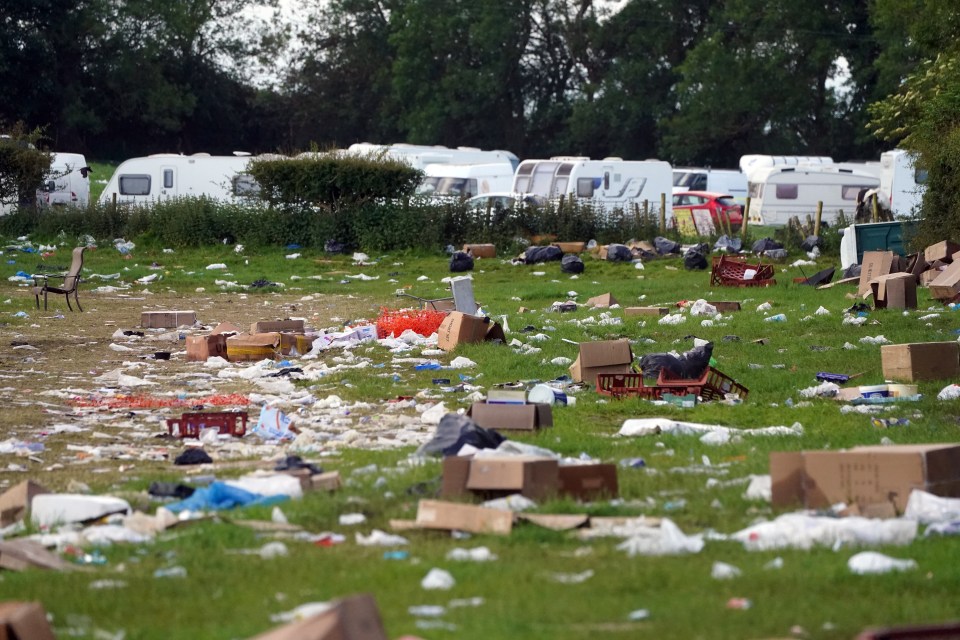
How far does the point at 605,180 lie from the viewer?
34062 millimetres

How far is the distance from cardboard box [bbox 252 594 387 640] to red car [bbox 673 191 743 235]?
26295 millimetres

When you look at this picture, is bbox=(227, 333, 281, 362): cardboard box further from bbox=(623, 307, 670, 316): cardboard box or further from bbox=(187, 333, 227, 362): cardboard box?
bbox=(623, 307, 670, 316): cardboard box

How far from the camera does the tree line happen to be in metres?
51.9

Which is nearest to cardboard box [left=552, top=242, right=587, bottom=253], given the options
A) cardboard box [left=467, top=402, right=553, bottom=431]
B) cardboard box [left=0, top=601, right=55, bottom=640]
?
cardboard box [left=467, top=402, right=553, bottom=431]

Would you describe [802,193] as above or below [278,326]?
above

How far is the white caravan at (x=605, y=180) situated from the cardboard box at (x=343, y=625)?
3027 centimetres

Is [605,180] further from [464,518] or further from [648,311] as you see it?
[464,518]

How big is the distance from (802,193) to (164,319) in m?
24.3

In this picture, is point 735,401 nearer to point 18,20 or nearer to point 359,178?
point 359,178

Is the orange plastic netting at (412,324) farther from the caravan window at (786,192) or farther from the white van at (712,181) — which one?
the white van at (712,181)

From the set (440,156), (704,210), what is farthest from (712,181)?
(440,156)

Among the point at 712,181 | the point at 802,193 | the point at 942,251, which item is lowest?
the point at 942,251

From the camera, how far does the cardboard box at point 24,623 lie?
3779 mm

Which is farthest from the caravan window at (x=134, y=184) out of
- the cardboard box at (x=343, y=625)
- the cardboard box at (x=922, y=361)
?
the cardboard box at (x=343, y=625)
